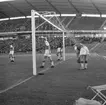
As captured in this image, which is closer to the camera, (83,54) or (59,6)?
(83,54)

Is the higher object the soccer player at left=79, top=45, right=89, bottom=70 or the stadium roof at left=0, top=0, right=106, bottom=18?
the stadium roof at left=0, top=0, right=106, bottom=18

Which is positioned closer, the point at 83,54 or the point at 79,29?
the point at 83,54

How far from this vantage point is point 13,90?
940 centimetres

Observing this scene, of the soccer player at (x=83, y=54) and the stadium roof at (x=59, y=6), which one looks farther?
the stadium roof at (x=59, y=6)

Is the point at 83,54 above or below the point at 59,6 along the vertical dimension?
below

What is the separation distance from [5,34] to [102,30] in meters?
22.8

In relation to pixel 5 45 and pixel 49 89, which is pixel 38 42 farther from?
pixel 49 89

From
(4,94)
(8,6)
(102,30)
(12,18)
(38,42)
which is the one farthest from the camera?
(12,18)

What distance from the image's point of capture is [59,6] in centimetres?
5628

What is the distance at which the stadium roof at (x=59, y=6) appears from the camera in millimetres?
53219

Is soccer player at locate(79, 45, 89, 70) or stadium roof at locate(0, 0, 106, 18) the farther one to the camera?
stadium roof at locate(0, 0, 106, 18)

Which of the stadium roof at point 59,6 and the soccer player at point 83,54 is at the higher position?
the stadium roof at point 59,6

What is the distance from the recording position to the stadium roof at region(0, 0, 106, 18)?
53.2 m

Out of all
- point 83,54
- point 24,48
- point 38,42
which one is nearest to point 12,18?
point 24,48
